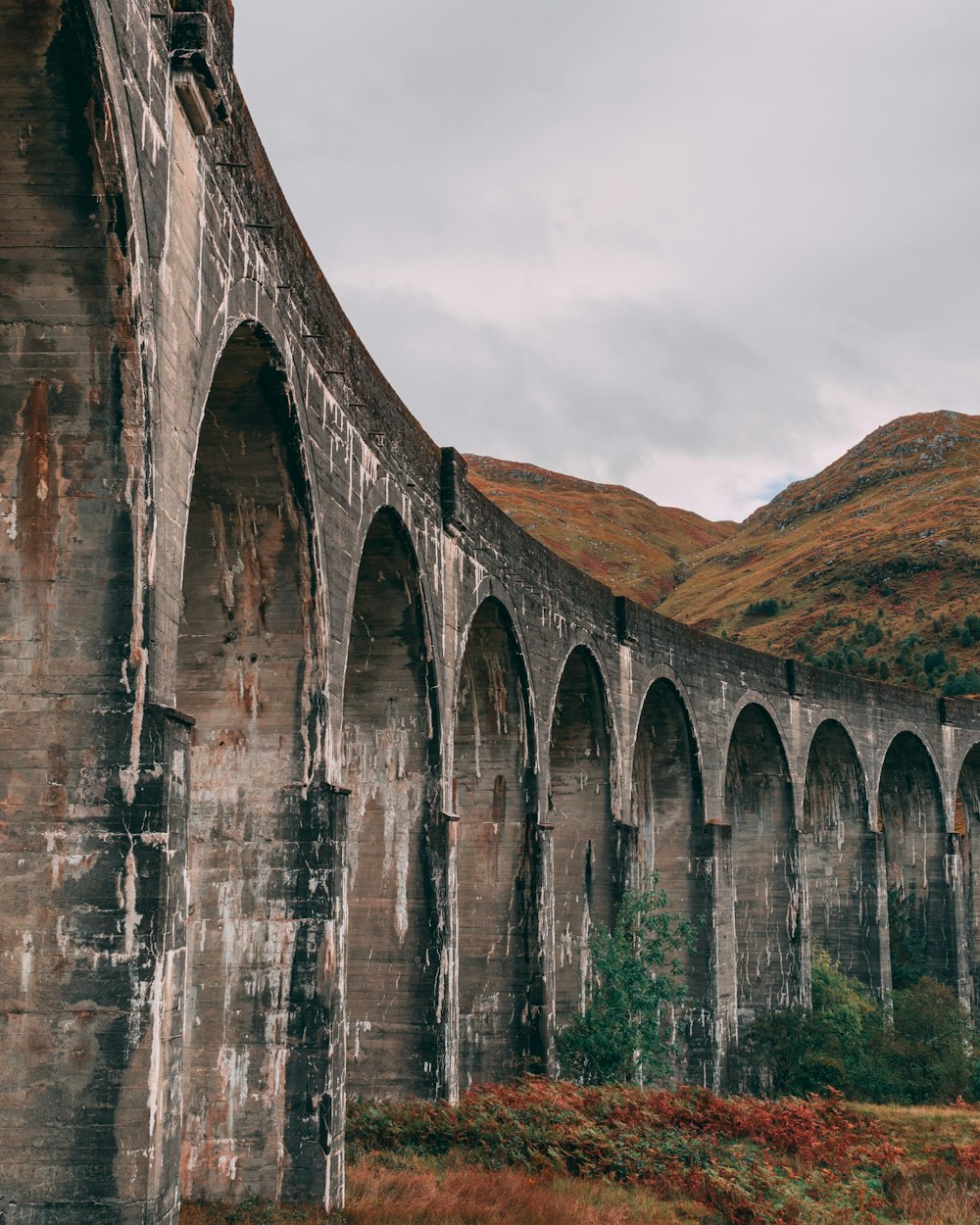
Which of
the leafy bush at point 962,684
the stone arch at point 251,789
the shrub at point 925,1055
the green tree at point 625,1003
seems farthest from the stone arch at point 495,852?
the leafy bush at point 962,684

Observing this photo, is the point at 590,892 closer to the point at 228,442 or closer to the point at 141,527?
the point at 228,442

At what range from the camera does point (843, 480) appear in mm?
91688

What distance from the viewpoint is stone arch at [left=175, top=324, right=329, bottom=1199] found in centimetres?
1042

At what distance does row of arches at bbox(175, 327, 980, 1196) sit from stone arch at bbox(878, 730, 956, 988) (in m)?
10.5

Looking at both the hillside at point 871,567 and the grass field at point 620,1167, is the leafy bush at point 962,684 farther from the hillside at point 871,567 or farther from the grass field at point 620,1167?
the grass field at point 620,1167

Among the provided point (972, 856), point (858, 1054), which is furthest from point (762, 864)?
point (972, 856)

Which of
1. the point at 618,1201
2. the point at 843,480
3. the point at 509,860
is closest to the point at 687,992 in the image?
the point at 509,860

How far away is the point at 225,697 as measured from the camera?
10938 mm

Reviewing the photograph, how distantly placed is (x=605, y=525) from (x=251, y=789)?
94.6 meters

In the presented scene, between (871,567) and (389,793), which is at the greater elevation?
(871,567)

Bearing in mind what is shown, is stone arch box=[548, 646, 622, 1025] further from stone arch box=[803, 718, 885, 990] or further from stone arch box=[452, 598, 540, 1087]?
stone arch box=[803, 718, 885, 990]

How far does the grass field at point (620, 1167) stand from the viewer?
35.7 feet

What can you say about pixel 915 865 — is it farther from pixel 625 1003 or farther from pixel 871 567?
pixel 871 567

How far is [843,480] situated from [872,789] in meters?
64.4
